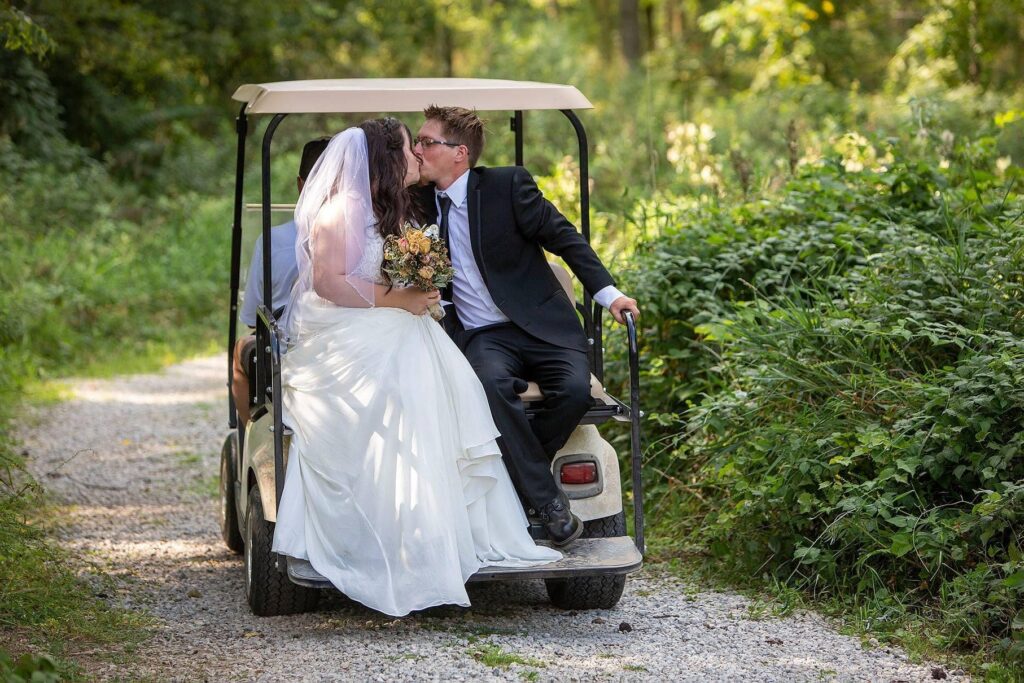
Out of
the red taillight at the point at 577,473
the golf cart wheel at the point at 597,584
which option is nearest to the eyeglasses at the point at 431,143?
the red taillight at the point at 577,473

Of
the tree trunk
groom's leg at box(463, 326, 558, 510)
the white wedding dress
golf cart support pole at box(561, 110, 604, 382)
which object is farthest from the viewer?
the tree trunk

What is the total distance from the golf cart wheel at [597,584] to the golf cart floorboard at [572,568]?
189 millimetres

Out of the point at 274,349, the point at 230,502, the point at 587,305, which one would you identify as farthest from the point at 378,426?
the point at 230,502

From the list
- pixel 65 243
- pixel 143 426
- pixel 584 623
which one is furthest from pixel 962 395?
pixel 65 243

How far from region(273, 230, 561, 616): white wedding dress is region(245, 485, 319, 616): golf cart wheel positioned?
0.22 m

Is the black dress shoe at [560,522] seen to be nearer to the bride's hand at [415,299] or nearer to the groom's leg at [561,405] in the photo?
the groom's leg at [561,405]

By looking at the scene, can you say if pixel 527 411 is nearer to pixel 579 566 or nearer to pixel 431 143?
pixel 579 566

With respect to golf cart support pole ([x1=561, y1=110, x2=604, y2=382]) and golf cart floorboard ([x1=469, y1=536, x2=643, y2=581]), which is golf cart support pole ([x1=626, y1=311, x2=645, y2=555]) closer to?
golf cart floorboard ([x1=469, y1=536, x2=643, y2=581])

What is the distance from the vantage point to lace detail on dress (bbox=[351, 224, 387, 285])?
477cm

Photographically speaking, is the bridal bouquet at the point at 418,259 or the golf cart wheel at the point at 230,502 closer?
the bridal bouquet at the point at 418,259

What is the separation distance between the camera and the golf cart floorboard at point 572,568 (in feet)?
14.7

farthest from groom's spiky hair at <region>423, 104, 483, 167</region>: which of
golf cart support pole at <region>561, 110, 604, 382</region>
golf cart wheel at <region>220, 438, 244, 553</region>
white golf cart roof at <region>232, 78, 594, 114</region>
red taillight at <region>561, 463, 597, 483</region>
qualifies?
golf cart wheel at <region>220, 438, 244, 553</region>

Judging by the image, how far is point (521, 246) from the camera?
16.7 feet

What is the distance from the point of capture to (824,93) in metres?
18.0
